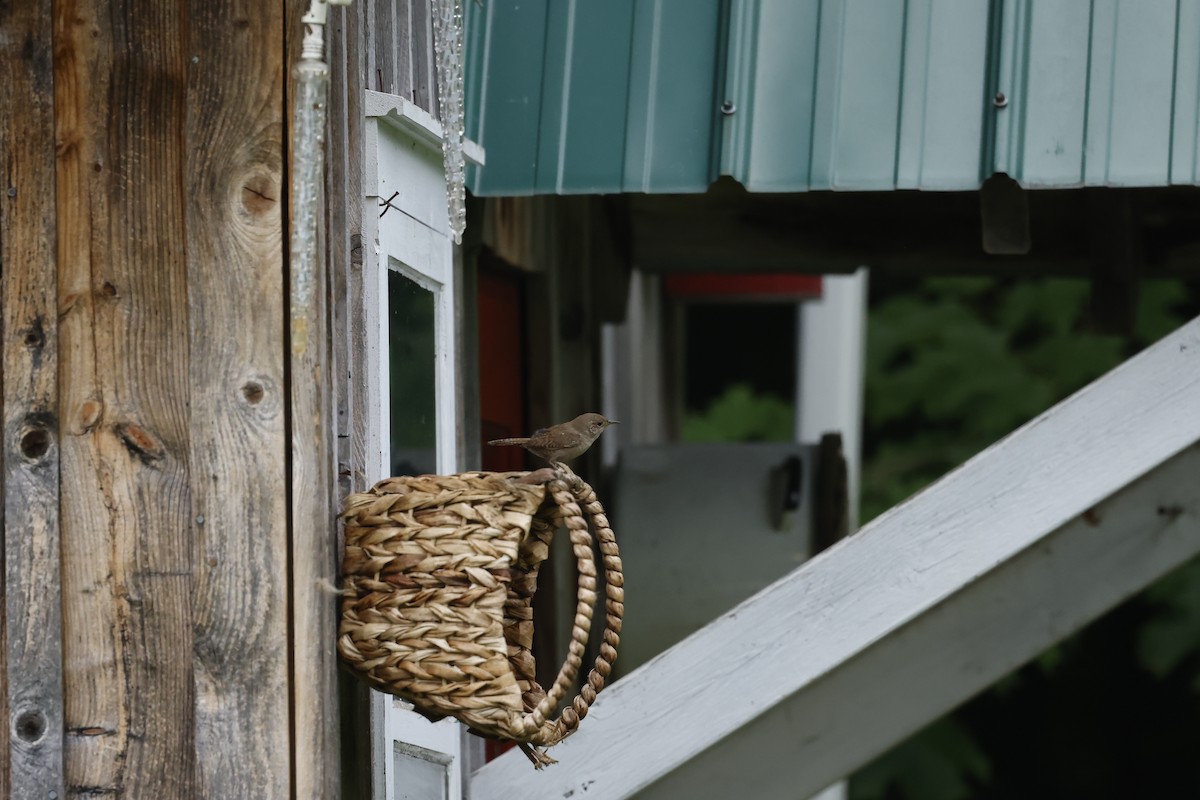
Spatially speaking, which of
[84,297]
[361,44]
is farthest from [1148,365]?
[84,297]

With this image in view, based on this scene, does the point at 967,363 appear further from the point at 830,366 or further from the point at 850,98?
the point at 850,98

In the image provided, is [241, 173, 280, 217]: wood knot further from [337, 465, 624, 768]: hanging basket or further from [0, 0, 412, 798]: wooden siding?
[337, 465, 624, 768]: hanging basket

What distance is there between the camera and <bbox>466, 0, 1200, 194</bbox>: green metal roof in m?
3.08

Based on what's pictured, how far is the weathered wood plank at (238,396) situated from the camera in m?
2.33

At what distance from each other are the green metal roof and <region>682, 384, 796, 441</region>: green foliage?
6.19 metres

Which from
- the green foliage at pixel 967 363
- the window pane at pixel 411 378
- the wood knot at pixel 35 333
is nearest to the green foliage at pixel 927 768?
the green foliage at pixel 967 363

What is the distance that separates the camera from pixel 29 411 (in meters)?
2.38

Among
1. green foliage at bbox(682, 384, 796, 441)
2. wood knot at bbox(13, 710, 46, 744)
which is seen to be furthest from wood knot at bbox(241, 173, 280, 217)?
green foliage at bbox(682, 384, 796, 441)

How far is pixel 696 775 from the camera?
3645 mm

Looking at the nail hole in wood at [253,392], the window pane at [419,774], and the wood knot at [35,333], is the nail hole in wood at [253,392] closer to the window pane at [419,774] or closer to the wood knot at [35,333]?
the wood knot at [35,333]

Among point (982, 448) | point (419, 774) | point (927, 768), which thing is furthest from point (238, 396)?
point (927, 768)

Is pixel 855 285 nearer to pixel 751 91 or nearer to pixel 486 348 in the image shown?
pixel 486 348

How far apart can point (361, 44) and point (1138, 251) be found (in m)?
2.95

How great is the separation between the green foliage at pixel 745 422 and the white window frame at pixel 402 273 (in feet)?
20.9
